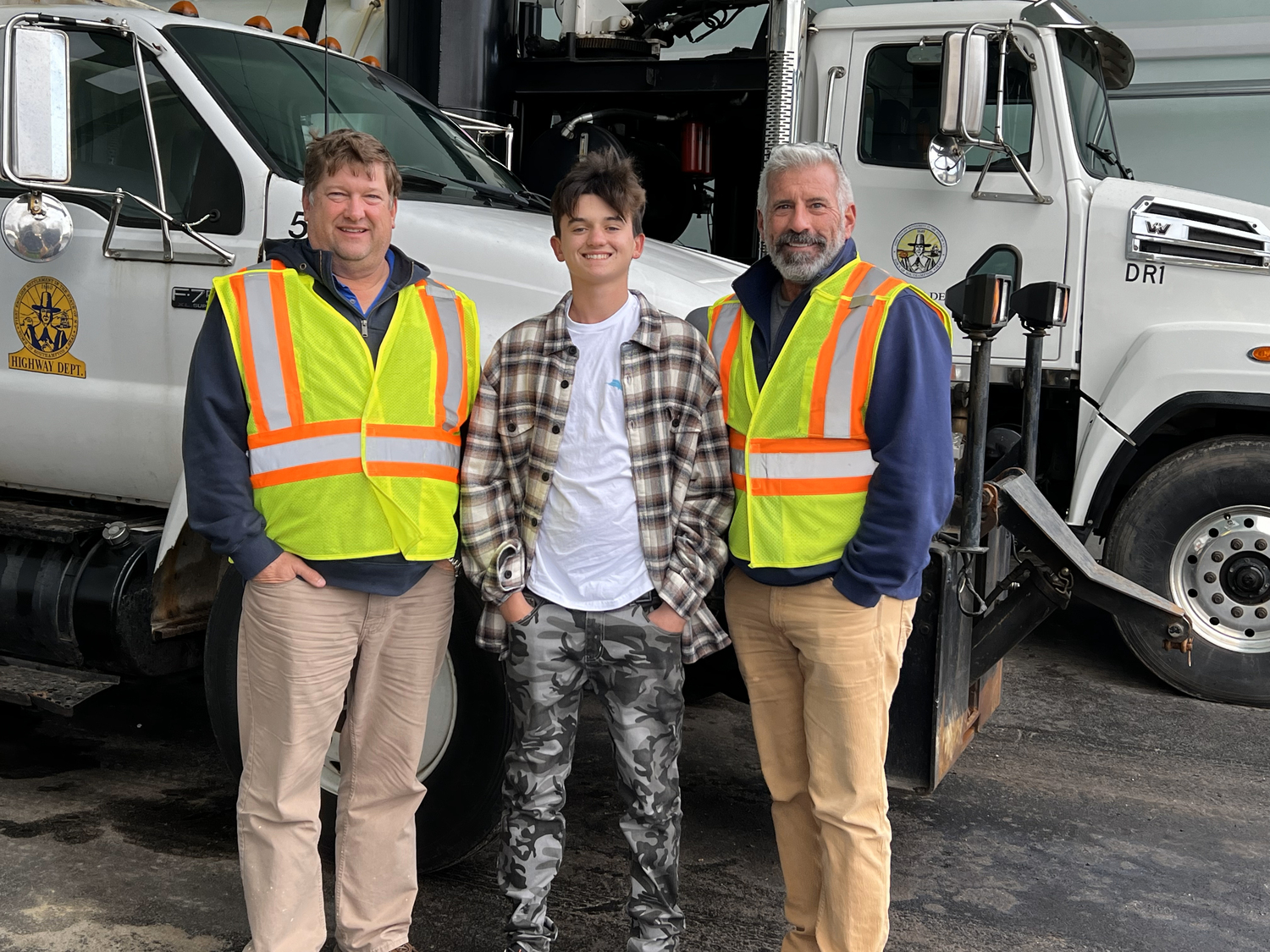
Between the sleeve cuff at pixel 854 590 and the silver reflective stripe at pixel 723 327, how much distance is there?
575 mm

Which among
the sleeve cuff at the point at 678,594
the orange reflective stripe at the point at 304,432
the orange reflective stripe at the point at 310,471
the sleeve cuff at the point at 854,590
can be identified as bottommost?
the sleeve cuff at the point at 678,594

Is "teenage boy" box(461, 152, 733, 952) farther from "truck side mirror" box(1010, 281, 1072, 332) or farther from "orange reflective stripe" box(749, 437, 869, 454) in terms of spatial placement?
"truck side mirror" box(1010, 281, 1072, 332)

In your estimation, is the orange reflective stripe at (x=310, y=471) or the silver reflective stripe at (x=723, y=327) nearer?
the orange reflective stripe at (x=310, y=471)

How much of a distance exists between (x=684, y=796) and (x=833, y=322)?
209 cm

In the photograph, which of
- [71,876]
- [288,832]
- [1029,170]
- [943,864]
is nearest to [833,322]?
[288,832]

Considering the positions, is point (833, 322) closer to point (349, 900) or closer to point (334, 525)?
point (334, 525)

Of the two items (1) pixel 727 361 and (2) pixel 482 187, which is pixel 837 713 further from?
(2) pixel 482 187

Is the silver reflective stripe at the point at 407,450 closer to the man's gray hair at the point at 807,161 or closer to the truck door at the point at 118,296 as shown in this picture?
the man's gray hair at the point at 807,161

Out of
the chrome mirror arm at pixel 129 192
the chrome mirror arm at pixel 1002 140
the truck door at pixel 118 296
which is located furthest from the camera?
the chrome mirror arm at pixel 1002 140

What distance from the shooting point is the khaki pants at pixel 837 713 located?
9.02 ft

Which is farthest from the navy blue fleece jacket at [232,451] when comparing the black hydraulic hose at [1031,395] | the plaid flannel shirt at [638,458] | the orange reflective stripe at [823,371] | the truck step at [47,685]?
the black hydraulic hose at [1031,395]

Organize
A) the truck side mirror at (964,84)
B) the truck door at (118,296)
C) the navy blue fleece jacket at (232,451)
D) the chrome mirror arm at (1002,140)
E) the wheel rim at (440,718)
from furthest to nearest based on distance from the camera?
1. the chrome mirror arm at (1002,140)
2. the truck side mirror at (964,84)
3. the truck door at (118,296)
4. the wheel rim at (440,718)
5. the navy blue fleece jacket at (232,451)

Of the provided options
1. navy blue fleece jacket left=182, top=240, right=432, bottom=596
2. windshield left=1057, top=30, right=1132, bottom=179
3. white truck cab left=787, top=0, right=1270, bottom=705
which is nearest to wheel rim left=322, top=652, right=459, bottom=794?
navy blue fleece jacket left=182, top=240, right=432, bottom=596

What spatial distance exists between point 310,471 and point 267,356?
270 millimetres
